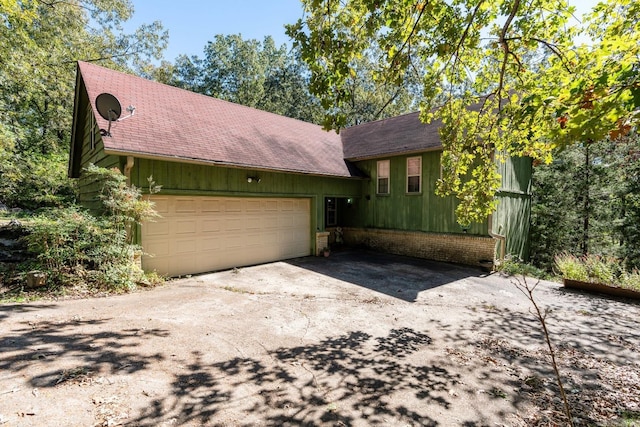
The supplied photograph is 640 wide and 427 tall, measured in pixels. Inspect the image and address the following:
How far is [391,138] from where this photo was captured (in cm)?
1348

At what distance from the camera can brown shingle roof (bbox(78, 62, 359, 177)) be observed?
7704 mm

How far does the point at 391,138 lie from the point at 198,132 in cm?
820

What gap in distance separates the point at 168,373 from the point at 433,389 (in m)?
3.00

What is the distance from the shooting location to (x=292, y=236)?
1140 cm

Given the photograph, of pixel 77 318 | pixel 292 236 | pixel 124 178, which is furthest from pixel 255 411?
pixel 292 236

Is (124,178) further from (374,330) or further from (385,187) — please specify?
(385,187)

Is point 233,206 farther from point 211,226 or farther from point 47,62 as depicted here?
point 47,62

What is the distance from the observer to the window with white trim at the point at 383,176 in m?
A: 13.0

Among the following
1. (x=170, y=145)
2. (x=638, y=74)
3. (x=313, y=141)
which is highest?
(x=313, y=141)

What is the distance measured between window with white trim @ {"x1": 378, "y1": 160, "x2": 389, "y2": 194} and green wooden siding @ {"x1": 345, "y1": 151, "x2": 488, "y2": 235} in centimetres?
19

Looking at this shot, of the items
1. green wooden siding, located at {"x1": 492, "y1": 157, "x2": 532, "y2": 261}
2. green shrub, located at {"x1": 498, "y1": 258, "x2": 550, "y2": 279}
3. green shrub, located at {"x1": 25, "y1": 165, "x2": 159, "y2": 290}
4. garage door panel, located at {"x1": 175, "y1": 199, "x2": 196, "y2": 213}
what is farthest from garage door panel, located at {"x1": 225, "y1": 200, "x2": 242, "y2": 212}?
green shrub, located at {"x1": 498, "y1": 258, "x2": 550, "y2": 279}

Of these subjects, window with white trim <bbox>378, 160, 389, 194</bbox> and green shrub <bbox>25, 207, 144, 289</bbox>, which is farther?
window with white trim <bbox>378, 160, 389, 194</bbox>

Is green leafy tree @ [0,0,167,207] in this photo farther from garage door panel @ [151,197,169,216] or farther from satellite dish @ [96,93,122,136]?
garage door panel @ [151,197,169,216]

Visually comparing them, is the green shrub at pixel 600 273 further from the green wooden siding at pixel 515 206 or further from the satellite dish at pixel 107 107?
the satellite dish at pixel 107 107
